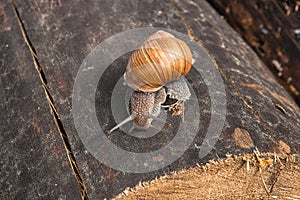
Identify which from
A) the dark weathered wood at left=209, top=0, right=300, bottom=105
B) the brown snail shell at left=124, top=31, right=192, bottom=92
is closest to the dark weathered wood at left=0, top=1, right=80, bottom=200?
the brown snail shell at left=124, top=31, right=192, bottom=92

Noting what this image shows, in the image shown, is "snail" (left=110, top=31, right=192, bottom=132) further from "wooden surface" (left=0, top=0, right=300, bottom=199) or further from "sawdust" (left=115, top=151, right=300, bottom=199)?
"sawdust" (left=115, top=151, right=300, bottom=199)

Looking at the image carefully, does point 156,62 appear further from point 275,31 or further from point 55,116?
point 275,31

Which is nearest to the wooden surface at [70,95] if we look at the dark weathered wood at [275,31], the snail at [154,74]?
the snail at [154,74]

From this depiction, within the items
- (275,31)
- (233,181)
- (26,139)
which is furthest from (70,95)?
(275,31)

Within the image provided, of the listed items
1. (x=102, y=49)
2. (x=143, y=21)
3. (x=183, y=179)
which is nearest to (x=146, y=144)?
(x=183, y=179)

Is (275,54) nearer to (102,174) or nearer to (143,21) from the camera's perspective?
(143,21)

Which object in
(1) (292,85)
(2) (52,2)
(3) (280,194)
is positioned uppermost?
(2) (52,2)

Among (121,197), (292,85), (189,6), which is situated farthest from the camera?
(292,85)

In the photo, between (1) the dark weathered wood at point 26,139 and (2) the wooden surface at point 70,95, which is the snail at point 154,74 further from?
(1) the dark weathered wood at point 26,139
